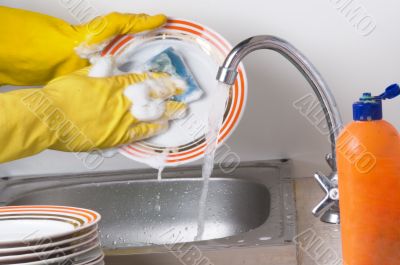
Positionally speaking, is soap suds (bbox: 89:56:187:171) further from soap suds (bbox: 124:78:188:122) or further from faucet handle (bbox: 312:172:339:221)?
faucet handle (bbox: 312:172:339:221)

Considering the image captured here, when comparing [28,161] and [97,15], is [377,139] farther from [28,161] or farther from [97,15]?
[28,161]

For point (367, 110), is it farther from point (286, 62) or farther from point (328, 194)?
point (286, 62)

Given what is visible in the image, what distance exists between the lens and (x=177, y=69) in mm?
1608

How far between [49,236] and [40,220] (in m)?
0.17

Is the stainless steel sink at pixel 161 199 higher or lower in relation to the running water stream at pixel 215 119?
lower

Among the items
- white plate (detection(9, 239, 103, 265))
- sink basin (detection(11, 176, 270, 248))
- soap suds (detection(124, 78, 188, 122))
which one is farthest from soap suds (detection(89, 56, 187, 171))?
white plate (detection(9, 239, 103, 265))

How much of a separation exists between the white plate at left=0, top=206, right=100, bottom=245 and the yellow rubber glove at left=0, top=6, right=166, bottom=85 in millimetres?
474

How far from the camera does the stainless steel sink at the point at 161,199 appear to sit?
5.36 feet

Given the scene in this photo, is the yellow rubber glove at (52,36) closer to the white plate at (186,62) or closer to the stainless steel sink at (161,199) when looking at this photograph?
the white plate at (186,62)

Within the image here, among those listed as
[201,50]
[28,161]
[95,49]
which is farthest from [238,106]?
[28,161]

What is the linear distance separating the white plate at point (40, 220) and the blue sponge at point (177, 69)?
0.50 m

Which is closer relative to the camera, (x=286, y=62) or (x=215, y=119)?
(x=215, y=119)

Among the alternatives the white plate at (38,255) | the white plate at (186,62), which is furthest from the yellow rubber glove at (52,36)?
the white plate at (38,255)

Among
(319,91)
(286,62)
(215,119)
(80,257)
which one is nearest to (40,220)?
(80,257)
